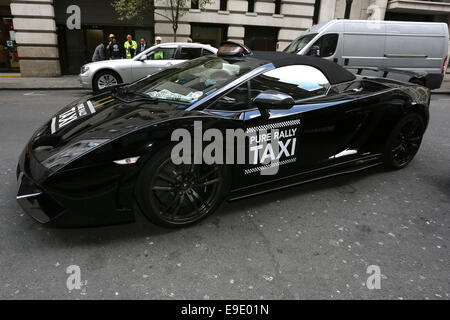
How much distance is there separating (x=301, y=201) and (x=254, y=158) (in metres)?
0.82

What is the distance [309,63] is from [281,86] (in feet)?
1.62

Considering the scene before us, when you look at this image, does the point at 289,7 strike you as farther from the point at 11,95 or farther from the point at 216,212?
the point at 216,212

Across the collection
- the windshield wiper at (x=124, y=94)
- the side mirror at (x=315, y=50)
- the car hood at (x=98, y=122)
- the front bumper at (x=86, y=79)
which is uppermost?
the side mirror at (x=315, y=50)

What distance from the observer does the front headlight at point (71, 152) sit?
2297 mm

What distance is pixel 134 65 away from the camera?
974 cm

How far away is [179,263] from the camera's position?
2400mm

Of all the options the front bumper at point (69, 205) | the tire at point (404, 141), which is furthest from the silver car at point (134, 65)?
the front bumper at point (69, 205)

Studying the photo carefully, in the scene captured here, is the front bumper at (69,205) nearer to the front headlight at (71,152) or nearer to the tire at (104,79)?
the front headlight at (71,152)

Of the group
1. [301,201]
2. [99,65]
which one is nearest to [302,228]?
[301,201]

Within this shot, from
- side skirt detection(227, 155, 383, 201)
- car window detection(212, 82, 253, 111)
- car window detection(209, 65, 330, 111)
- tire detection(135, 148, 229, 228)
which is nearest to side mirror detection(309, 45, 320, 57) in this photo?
side skirt detection(227, 155, 383, 201)

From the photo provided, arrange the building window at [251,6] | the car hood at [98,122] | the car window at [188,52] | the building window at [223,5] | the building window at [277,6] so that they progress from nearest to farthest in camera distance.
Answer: the car hood at [98,122] < the car window at [188,52] < the building window at [223,5] < the building window at [251,6] < the building window at [277,6]

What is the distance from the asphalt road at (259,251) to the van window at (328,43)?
7.65m

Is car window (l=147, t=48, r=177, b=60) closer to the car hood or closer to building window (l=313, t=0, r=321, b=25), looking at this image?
the car hood

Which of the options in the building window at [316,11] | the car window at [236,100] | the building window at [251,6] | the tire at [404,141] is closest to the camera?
the car window at [236,100]
